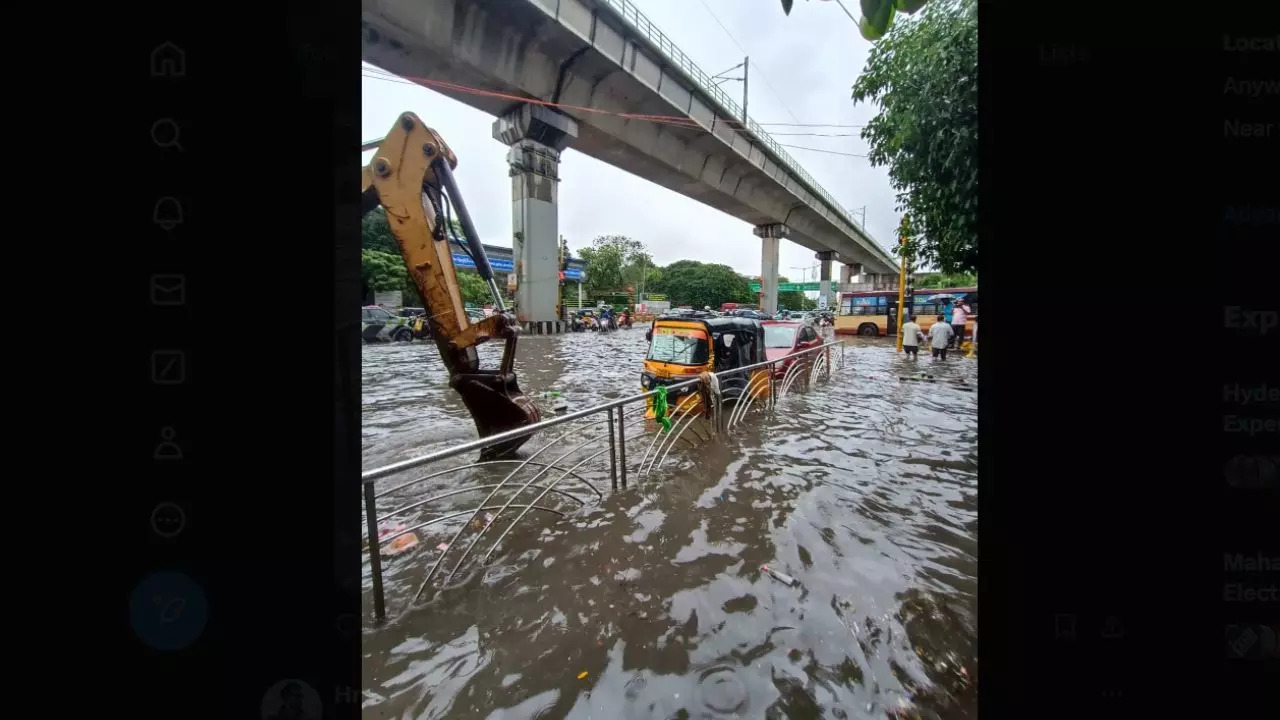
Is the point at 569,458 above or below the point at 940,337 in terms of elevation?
below

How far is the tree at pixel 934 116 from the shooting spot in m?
3.87

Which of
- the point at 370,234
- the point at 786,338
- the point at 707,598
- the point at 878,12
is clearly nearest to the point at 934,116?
the point at 878,12

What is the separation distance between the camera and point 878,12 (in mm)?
1619

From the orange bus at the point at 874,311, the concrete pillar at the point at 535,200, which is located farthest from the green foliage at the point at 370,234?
the orange bus at the point at 874,311

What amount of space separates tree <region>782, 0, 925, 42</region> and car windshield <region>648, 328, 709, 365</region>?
5.01 metres

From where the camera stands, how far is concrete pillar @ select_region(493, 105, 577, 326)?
17891 mm
